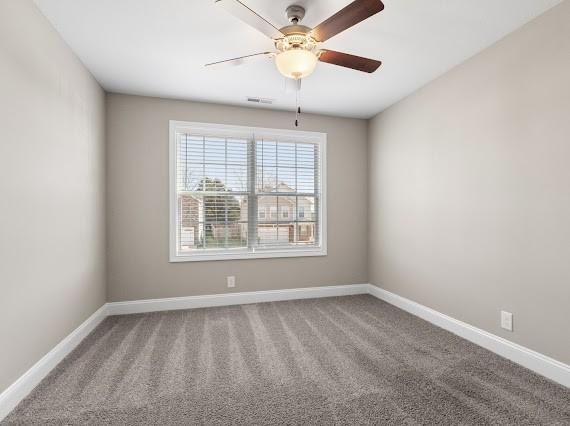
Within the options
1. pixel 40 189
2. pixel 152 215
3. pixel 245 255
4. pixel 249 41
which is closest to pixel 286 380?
pixel 245 255

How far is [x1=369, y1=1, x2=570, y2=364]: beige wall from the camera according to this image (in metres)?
2.07

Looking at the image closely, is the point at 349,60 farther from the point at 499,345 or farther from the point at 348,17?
the point at 499,345

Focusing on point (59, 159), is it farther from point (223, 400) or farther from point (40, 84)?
point (223, 400)

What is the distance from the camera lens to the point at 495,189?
8.20 ft

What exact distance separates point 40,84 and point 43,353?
189cm

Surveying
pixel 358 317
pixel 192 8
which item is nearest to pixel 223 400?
pixel 358 317

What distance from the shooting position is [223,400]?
6.07 ft

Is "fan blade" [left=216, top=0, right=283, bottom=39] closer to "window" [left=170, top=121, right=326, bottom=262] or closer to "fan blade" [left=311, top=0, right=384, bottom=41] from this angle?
"fan blade" [left=311, top=0, right=384, bottom=41]

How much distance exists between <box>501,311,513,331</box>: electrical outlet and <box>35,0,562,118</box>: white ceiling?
223 centimetres

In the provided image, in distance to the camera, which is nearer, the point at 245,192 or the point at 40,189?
the point at 40,189

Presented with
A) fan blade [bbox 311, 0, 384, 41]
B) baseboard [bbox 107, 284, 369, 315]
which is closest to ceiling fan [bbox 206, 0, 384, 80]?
fan blade [bbox 311, 0, 384, 41]

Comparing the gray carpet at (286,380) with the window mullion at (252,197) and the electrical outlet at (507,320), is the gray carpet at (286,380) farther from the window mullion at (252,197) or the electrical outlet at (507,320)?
the window mullion at (252,197)

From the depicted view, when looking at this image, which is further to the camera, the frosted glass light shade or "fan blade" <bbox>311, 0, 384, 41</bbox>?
the frosted glass light shade

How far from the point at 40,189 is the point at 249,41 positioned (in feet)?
6.27
